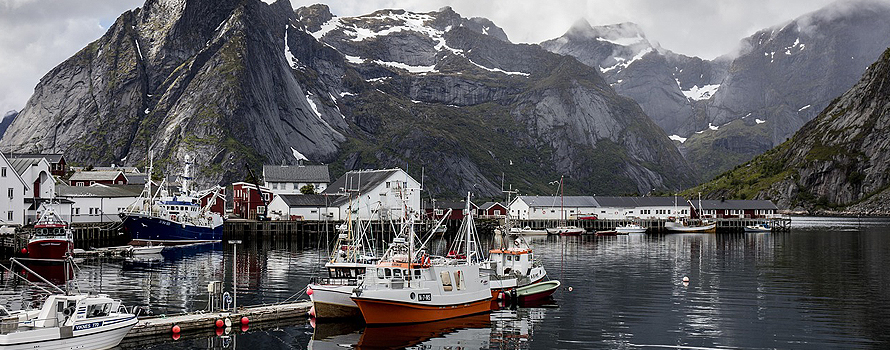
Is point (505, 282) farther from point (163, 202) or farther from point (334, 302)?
point (163, 202)

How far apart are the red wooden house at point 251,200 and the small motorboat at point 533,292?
3793 inches

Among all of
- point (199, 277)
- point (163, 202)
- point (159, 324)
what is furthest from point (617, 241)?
point (159, 324)

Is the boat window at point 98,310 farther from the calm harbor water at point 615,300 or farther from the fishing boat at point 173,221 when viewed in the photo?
the fishing boat at point 173,221

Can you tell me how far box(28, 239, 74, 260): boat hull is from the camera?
72.0 meters

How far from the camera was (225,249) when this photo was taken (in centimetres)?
9806

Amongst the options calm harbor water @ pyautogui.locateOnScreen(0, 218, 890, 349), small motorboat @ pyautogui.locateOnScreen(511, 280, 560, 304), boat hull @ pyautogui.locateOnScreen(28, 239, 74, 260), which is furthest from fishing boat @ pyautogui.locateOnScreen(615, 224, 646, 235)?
boat hull @ pyautogui.locateOnScreen(28, 239, 74, 260)

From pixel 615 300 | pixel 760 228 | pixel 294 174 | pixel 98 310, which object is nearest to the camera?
pixel 98 310

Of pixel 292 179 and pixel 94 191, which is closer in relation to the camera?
pixel 94 191

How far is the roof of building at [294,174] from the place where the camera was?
17138 cm

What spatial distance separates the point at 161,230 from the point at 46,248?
94.9ft

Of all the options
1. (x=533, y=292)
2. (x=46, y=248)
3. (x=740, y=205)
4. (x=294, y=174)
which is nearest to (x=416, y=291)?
(x=533, y=292)

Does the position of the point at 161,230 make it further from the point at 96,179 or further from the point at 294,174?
the point at 294,174

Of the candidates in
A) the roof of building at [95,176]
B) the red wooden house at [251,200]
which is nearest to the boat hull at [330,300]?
the red wooden house at [251,200]

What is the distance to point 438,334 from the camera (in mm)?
41906
